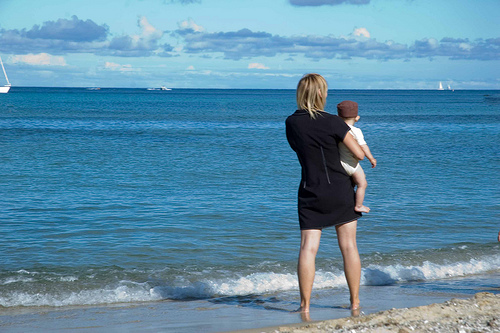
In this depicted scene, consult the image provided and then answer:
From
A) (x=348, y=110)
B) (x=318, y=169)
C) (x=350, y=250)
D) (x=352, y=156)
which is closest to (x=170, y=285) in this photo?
(x=350, y=250)

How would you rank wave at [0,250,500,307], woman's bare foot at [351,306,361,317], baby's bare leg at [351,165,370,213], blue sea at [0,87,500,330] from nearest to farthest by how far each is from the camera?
baby's bare leg at [351,165,370,213]
woman's bare foot at [351,306,361,317]
wave at [0,250,500,307]
blue sea at [0,87,500,330]

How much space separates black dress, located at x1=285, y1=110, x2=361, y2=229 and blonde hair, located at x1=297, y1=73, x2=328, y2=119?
0.16ft

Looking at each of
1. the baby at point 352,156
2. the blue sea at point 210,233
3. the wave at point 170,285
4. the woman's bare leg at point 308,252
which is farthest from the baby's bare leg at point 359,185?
the wave at point 170,285

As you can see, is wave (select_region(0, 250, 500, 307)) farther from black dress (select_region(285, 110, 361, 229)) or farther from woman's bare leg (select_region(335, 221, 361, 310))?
black dress (select_region(285, 110, 361, 229))

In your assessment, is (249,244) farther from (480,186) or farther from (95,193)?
(480,186)

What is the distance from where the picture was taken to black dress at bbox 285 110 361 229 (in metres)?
3.98

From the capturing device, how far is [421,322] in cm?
383

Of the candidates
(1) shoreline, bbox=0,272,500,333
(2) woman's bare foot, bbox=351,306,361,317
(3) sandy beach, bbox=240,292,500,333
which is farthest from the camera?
(2) woman's bare foot, bbox=351,306,361,317

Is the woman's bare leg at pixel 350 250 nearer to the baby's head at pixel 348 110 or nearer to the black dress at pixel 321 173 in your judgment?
the black dress at pixel 321 173

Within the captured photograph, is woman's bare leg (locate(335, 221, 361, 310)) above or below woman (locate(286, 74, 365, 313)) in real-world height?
below

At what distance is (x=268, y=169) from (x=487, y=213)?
6826mm

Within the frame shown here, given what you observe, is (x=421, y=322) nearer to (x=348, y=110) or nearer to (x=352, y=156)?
(x=352, y=156)

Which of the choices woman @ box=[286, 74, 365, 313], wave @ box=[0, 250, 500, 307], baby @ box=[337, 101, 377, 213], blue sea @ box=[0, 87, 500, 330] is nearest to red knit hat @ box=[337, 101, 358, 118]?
baby @ box=[337, 101, 377, 213]

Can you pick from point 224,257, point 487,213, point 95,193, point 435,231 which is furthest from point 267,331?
point 95,193
